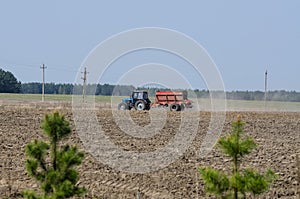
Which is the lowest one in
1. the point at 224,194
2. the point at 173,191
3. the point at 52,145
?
the point at 173,191

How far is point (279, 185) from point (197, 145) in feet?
19.6

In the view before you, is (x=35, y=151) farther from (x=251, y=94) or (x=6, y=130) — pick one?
(x=251, y=94)

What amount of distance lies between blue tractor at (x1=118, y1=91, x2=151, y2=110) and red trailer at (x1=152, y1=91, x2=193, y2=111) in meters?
1.53

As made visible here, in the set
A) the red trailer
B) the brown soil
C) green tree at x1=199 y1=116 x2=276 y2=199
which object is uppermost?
the red trailer

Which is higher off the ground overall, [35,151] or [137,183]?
[35,151]

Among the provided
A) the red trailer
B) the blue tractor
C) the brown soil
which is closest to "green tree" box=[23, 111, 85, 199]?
the brown soil

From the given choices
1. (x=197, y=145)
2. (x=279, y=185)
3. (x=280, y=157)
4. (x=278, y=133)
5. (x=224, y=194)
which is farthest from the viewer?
(x=278, y=133)

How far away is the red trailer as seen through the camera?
134ft

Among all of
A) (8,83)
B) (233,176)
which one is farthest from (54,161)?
(8,83)

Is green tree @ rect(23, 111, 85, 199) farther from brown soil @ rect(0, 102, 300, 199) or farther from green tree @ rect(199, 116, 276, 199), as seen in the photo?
brown soil @ rect(0, 102, 300, 199)

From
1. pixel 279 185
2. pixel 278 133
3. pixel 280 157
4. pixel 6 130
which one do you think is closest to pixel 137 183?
pixel 279 185

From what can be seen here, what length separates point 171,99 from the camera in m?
41.9

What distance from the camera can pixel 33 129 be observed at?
2150 centimetres

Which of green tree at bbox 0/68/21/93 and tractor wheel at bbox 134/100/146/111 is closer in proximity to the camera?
tractor wheel at bbox 134/100/146/111
